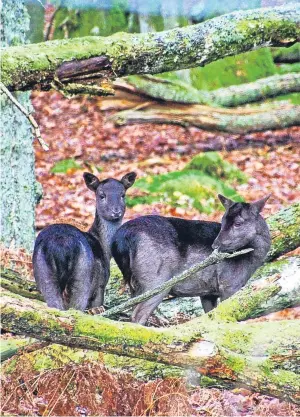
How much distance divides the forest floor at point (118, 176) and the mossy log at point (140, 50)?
2.43 m

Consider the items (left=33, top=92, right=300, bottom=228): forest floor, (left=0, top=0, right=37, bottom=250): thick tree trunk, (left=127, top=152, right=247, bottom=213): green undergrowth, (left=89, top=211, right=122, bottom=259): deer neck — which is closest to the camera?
(left=89, top=211, right=122, bottom=259): deer neck

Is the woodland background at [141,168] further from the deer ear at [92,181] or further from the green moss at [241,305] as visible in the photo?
the deer ear at [92,181]

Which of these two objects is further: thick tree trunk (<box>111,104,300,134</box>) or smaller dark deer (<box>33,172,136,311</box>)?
thick tree trunk (<box>111,104,300,134</box>)

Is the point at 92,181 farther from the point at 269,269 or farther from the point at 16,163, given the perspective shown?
the point at 269,269

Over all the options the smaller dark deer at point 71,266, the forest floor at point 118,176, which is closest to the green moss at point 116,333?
the forest floor at point 118,176

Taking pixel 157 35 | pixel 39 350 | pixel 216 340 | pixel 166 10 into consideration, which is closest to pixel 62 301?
pixel 39 350

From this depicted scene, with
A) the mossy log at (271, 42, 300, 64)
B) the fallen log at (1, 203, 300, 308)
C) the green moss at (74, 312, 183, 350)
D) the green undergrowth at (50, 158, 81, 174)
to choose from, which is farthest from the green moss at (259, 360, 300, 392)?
the mossy log at (271, 42, 300, 64)

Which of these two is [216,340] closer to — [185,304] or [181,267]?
[181,267]

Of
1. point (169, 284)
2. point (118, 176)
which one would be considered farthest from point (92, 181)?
point (118, 176)

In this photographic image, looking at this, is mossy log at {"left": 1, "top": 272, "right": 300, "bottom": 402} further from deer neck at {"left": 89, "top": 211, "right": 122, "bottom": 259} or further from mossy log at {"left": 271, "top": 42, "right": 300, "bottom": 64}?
mossy log at {"left": 271, "top": 42, "right": 300, "bottom": 64}

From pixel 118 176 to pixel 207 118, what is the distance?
2264 mm

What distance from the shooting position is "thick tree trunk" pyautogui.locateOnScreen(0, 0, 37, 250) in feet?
29.9

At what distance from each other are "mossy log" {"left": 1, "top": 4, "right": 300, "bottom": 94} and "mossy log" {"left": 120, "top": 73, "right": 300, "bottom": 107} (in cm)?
700

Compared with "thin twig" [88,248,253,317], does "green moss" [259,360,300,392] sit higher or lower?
lower
